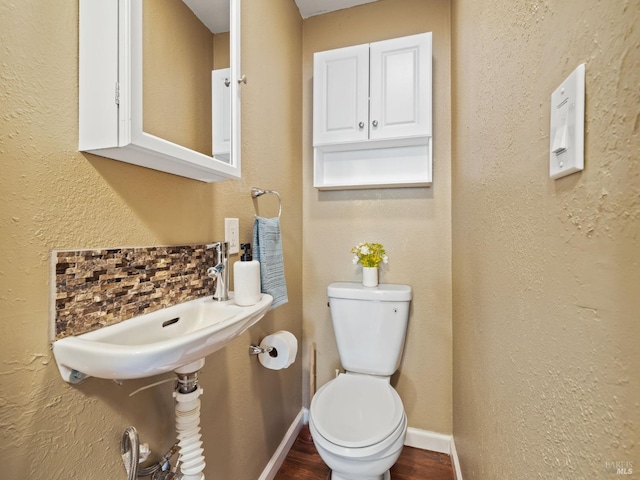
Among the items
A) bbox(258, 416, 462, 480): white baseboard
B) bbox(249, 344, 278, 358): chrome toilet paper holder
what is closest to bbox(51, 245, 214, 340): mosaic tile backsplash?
bbox(249, 344, 278, 358): chrome toilet paper holder

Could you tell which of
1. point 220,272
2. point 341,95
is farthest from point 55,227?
point 341,95

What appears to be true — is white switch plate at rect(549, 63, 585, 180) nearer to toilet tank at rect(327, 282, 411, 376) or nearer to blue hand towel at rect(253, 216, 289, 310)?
blue hand towel at rect(253, 216, 289, 310)

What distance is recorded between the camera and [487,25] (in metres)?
0.83

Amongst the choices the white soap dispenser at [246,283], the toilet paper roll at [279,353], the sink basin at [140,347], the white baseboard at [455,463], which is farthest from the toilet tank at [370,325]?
the sink basin at [140,347]

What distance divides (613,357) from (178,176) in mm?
977

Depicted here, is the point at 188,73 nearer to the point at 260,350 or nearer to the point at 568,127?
the point at 568,127

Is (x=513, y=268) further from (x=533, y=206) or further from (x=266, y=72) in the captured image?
(x=266, y=72)

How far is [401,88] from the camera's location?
1458 mm

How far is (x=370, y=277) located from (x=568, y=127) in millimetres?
1190

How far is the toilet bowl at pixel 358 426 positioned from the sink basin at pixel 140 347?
611 millimetres

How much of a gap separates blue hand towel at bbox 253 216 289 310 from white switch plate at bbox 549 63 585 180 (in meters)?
0.91

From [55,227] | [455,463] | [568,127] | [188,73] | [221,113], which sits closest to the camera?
[568,127]

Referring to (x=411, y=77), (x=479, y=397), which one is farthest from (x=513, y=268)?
(x=411, y=77)

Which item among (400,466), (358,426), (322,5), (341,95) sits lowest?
(400,466)
